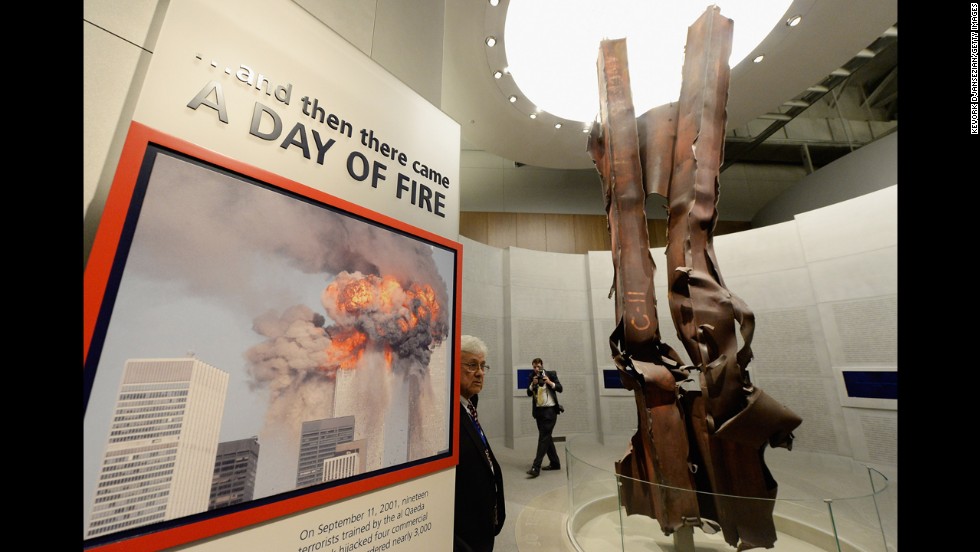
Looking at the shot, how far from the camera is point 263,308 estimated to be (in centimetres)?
88

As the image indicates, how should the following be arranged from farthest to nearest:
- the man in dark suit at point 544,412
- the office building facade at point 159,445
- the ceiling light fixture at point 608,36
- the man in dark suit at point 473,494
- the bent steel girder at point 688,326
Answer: the man in dark suit at point 544,412 < the ceiling light fixture at point 608,36 < the bent steel girder at point 688,326 < the man in dark suit at point 473,494 < the office building facade at point 159,445

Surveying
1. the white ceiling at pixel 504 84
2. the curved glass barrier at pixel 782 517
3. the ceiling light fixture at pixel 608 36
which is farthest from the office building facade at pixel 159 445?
the ceiling light fixture at pixel 608 36

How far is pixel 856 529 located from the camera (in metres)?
1.63

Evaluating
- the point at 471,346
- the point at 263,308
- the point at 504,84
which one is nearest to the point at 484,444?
the point at 471,346

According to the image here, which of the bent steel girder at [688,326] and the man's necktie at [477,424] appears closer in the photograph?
the man's necktie at [477,424]

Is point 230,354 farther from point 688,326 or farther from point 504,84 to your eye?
point 504,84

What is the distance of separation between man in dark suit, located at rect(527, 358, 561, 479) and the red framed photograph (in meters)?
4.16

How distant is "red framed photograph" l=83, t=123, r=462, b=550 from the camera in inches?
26.5

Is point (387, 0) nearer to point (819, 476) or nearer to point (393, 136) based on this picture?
point (393, 136)

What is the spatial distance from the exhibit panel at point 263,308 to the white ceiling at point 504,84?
0.40 meters

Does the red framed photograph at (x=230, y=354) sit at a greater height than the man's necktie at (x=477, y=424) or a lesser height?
greater

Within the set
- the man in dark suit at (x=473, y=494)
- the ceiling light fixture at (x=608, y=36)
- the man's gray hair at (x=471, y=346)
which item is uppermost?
the ceiling light fixture at (x=608, y=36)

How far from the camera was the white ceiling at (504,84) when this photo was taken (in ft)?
5.44

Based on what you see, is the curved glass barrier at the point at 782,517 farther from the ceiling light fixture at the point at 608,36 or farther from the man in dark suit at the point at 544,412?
the ceiling light fixture at the point at 608,36
